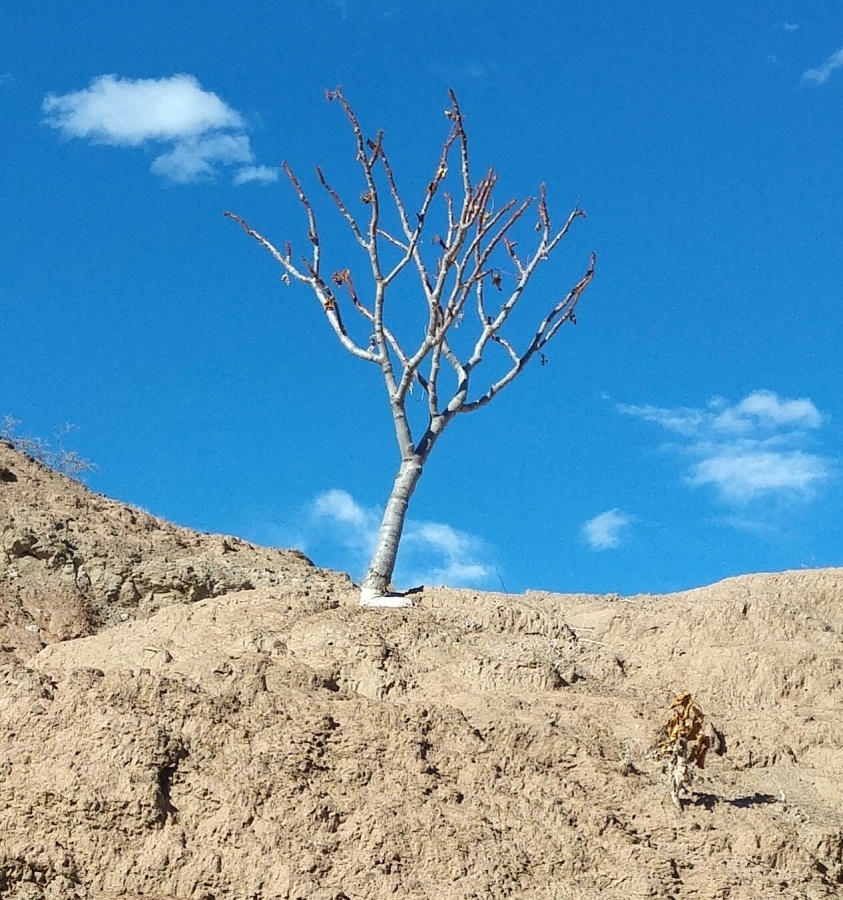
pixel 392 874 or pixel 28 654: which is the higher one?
pixel 28 654

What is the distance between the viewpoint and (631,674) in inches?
363

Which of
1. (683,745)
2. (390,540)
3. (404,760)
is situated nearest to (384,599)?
(390,540)

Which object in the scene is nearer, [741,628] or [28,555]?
[741,628]

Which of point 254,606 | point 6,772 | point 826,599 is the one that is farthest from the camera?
point 826,599

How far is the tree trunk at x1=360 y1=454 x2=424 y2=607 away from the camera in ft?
34.4

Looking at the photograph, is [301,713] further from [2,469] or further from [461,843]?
[2,469]

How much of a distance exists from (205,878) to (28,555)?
6108 millimetres

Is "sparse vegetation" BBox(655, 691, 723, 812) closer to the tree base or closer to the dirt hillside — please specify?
the dirt hillside

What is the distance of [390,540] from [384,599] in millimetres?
853

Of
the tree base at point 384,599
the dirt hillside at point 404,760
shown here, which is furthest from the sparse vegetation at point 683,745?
the tree base at point 384,599

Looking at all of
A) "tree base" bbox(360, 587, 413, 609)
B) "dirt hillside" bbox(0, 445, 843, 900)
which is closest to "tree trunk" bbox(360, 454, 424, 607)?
"tree base" bbox(360, 587, 413, 609)

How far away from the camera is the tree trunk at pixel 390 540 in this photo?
1049 cm

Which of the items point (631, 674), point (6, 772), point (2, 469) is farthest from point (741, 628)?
point (2, 469)

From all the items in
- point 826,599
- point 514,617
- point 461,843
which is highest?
point 826,599
